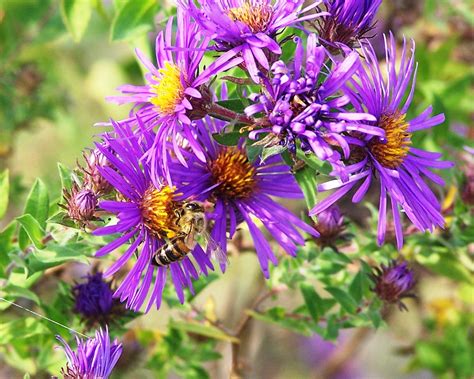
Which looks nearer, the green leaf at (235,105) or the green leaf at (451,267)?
the green leaf at (235,105)

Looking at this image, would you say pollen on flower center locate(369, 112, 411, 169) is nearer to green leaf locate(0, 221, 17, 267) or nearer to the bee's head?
the bee's head

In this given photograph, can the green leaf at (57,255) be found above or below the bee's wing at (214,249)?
above

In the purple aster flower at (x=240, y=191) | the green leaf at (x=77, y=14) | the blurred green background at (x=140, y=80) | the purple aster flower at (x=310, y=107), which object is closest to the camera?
the purple aster flower at (x=310, y=107)

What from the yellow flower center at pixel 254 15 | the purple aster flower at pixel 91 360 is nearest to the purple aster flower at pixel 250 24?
the yellow flower center at pixel 254 15

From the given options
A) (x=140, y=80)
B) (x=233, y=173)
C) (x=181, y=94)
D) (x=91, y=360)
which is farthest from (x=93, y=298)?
(x=140, y=80)

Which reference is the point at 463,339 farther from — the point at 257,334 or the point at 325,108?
the point at 325,108

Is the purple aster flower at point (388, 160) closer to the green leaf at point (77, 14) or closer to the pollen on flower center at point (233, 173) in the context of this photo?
the pollen on flower center at point (233, 173)

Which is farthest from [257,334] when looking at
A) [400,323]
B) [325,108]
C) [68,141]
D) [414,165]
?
[325,108]

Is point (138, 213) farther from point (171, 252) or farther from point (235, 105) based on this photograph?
point (235, 105)
